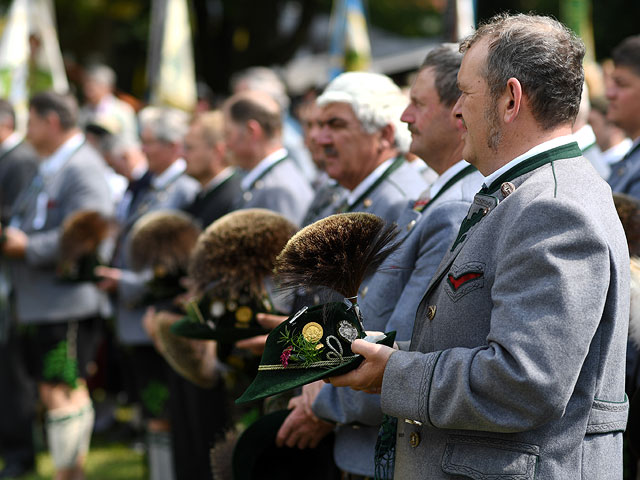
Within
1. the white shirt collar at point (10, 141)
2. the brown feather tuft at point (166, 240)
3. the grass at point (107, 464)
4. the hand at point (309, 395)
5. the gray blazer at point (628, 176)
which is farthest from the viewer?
the white shirt collar at point (10, 141)

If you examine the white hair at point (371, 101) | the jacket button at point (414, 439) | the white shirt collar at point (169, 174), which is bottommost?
the white shirt collar at point (169, 174)

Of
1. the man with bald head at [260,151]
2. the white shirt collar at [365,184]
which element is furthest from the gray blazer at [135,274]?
the white shirt collar at [365,184]

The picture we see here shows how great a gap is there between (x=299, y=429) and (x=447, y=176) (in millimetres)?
1070

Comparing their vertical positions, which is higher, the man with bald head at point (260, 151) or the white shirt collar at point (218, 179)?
the man with bald head at point (260, 151)

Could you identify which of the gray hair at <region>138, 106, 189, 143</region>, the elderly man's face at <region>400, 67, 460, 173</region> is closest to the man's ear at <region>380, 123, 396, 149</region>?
the elderly man's face at <region>400, 67, 460, 173</region>

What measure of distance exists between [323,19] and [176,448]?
1337cm

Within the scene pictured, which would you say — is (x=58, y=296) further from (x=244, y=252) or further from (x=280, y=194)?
(x=244, y=252)

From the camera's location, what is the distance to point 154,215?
4703 millimetres

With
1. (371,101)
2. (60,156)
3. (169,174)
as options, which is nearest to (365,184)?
(371,101)

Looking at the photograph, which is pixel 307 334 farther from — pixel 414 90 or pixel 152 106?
pixel 152 106

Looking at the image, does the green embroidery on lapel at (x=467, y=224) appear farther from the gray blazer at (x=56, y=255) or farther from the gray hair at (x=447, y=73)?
the gray blazer at (x=56, y=255)

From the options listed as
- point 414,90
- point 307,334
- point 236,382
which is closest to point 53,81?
point 236,382

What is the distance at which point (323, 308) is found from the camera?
2.31m

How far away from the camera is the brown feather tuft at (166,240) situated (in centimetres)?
462
